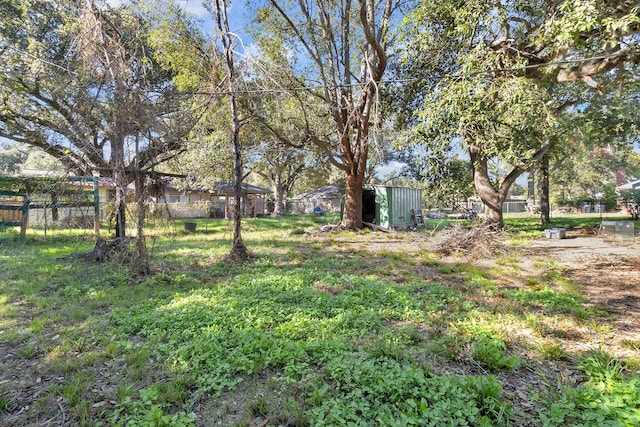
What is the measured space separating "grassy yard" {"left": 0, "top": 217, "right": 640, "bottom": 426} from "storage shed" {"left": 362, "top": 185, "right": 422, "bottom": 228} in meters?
8.51

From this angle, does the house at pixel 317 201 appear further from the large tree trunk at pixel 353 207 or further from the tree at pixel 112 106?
the tree at pixel 112 106

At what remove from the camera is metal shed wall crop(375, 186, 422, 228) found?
14.1m

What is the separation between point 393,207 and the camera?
46.5 feet

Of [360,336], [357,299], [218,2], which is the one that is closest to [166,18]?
[218,2]

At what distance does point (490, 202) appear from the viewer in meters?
12.1

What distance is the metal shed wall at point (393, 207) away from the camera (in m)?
14.1

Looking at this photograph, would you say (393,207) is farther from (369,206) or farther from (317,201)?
(317,201)

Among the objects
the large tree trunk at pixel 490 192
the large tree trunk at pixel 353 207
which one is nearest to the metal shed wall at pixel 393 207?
the large tree trunk at pixel 353 207

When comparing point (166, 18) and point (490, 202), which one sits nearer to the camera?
point (166, 18)

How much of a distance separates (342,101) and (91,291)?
9307 millimetres

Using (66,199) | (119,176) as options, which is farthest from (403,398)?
(66,199)

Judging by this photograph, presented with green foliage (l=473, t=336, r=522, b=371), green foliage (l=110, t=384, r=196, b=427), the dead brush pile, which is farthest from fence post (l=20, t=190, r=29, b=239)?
green foliage (l=473, t=336, r=522, b=371)

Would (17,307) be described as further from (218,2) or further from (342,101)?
(342,101)

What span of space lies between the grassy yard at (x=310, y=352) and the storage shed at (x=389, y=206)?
27.9 feet
